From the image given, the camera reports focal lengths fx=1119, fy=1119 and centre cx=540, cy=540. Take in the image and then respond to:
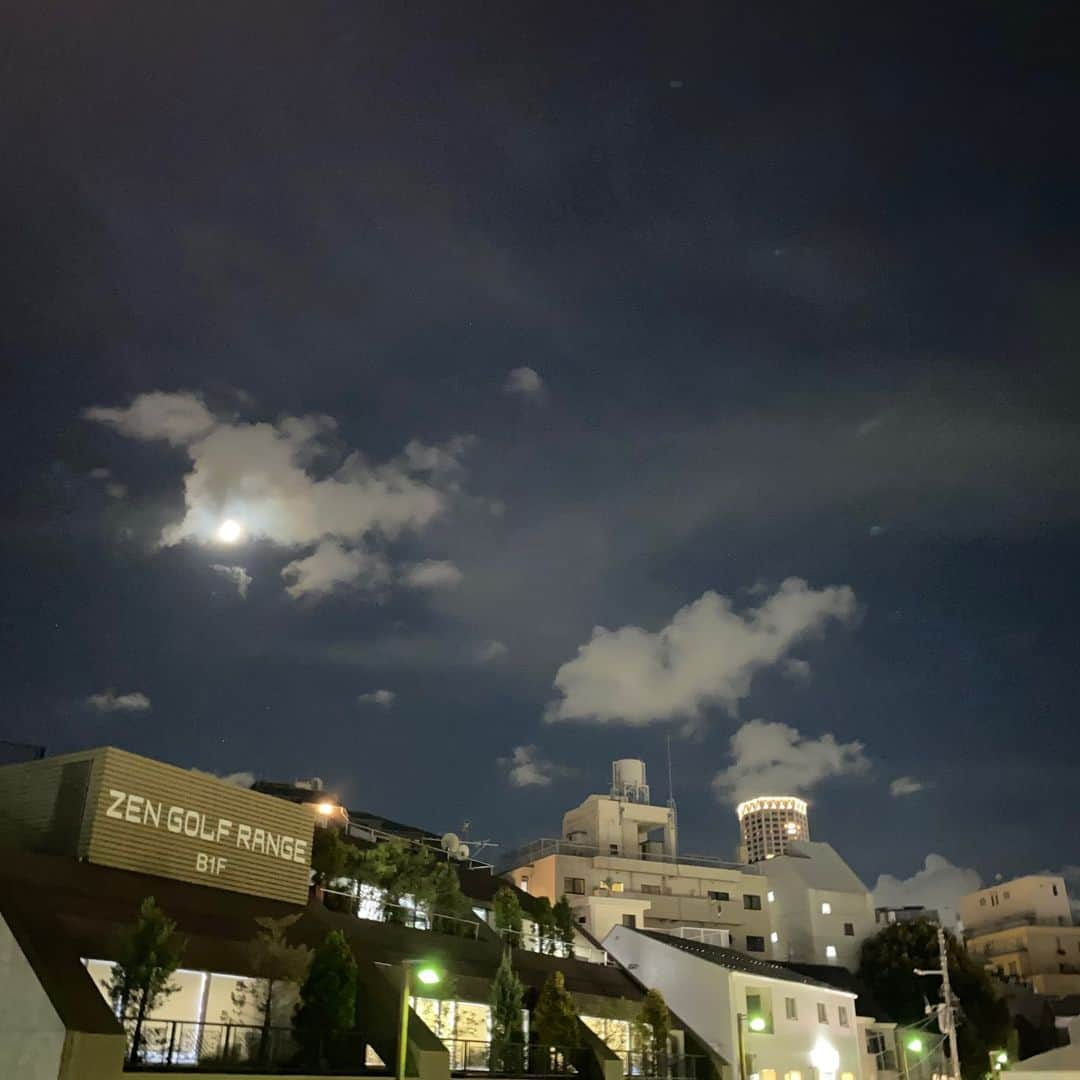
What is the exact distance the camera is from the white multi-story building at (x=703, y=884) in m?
74.6

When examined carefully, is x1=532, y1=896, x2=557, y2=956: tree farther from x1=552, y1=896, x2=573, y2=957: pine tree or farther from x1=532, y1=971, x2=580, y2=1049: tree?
x1=532, y1=971, x2=580, y2=1049: tree

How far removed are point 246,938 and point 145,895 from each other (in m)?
2.77

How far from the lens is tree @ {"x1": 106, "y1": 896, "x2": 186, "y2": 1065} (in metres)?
22.2

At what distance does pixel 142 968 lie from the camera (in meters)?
22.3

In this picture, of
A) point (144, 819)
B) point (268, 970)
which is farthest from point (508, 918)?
point (144, 819)

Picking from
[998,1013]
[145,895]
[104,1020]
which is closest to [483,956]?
[145,895]

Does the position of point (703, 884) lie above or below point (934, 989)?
above

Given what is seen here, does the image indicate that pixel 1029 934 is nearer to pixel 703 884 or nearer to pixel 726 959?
pixel 703 884

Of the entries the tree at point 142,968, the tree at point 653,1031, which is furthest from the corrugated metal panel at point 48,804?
the tree at point 653,1031

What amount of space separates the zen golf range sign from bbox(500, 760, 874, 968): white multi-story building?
44880mm

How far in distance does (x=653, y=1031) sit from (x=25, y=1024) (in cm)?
2572

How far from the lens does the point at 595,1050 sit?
3444 centimetres

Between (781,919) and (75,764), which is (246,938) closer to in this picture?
(75,764)

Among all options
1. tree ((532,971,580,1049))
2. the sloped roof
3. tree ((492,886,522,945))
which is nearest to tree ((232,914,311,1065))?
tree ((532,971,580,1049))
